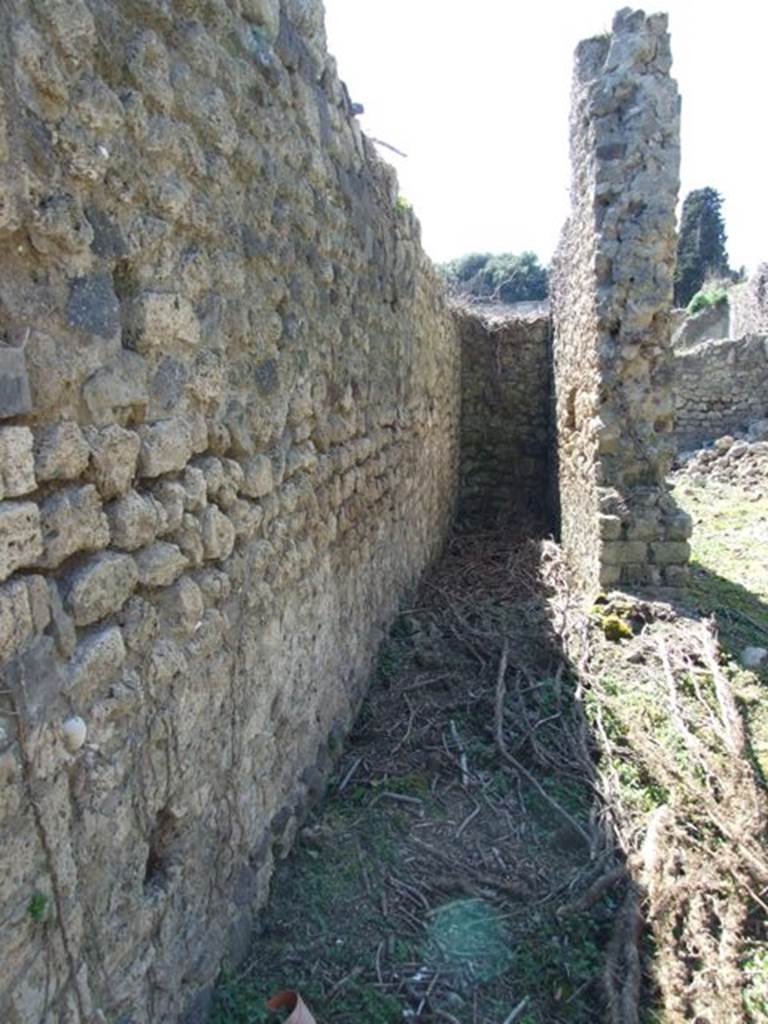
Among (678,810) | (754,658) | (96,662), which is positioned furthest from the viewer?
(754,658)

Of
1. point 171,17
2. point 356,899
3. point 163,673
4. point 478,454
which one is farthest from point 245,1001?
point 478,454

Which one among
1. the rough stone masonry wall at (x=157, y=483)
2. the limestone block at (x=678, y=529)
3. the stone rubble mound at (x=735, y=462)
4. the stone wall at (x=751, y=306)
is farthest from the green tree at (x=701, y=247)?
the rough stone masonry wall at (x=157, y=483)

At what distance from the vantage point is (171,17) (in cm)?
203

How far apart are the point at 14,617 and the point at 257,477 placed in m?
1.27

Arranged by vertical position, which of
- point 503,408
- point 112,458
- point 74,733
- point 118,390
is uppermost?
point 118,390

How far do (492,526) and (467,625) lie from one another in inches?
178

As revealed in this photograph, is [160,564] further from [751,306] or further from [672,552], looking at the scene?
[751,306]

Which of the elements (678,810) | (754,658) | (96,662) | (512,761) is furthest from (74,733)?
(754,658)

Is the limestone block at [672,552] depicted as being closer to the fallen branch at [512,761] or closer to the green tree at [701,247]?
the fallen branch at [512,761]

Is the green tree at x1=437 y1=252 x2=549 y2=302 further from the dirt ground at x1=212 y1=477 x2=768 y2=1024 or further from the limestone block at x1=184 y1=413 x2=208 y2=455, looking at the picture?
the limestone block at x1=184 y1=413 x2=208 y2=455

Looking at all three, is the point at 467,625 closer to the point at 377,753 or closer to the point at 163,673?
the point at 377,753

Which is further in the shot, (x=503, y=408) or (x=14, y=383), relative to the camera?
(x=503, y=408)

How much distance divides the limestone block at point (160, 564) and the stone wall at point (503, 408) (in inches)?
327

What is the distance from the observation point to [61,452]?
1.53 meters
